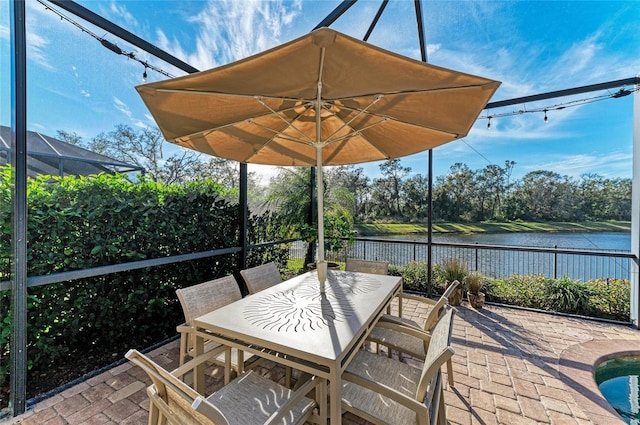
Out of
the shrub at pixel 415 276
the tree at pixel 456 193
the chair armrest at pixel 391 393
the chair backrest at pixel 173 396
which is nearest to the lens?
the chair backrest at pixel 173 396

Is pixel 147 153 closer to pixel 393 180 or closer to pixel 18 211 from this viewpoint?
pixel 18 211

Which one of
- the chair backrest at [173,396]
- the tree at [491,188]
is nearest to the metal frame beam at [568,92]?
the tree at [491,188]

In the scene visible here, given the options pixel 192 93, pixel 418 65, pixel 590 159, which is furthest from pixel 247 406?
pixel 590 159

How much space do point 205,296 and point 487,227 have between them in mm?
6991

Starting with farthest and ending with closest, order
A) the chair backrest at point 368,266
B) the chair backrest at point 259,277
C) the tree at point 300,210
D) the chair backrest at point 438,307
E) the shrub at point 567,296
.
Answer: the tree at point 300,210, the shrub at point 567,296, the chair backrest at point 368,266, the chair backrest at point 259,277, the chair backrest at point 438,307

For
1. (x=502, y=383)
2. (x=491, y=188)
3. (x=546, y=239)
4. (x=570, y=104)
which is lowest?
(x=502, y=383)

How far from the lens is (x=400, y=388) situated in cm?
154

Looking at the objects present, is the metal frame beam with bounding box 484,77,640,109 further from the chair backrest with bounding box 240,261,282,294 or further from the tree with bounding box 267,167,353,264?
the chair backrest with bounding box 240,261,282,294

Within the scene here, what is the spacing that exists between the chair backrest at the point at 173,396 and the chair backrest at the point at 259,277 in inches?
52.6

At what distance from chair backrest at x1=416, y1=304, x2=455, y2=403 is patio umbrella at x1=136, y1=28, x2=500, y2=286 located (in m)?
1.03

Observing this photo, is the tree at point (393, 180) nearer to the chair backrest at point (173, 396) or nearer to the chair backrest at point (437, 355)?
the chair backrest at point (437, 355)

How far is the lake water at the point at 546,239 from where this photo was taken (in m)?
Answer: 4.52

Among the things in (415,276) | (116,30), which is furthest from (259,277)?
(415,276)

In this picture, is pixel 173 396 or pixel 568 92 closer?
pixel 173 396
